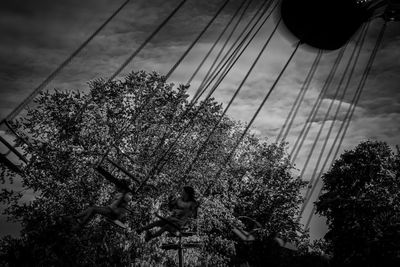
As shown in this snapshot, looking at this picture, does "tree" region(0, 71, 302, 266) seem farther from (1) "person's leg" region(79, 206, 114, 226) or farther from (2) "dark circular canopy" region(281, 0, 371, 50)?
(2) "dark circular canopy" region(281, 0, 371, 50)

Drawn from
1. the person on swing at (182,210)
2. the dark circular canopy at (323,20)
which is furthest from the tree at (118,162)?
the dark circular canopy at (323,20)

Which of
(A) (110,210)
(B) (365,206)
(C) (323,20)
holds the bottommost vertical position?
(A) (110,210)

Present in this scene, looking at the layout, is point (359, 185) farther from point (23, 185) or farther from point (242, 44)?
point (23, 185)

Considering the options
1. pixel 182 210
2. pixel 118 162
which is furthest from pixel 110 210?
pixel 118 162

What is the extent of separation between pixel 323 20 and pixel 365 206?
46.6 ft

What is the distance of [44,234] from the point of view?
5.84 metres

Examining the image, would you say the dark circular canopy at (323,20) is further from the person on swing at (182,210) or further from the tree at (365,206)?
the tree at (365,206)

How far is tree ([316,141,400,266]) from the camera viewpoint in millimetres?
12244

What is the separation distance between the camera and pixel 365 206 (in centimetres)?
1631

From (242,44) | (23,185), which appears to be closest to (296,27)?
(242,44)

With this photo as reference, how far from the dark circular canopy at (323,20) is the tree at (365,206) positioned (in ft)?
32.5

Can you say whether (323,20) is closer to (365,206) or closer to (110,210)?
(110,210)

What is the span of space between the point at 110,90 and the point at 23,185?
6402 mm

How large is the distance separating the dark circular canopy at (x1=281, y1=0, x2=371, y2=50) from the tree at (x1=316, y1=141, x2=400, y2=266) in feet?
32.5
